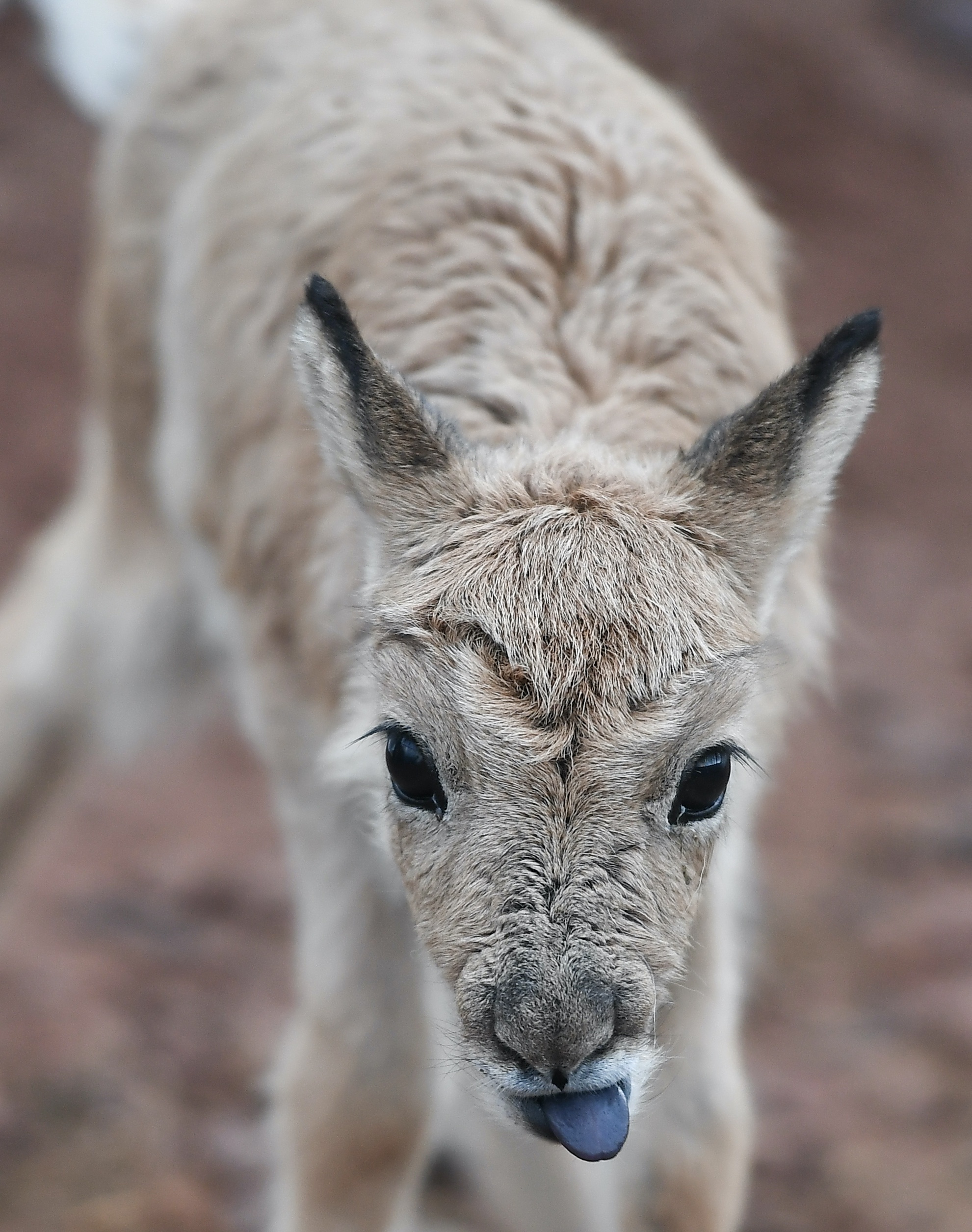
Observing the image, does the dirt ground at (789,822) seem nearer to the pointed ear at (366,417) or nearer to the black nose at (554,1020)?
the pointed ear at (366,417)

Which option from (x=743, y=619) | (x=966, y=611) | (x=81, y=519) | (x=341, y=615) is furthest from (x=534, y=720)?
(x=966, y=611)

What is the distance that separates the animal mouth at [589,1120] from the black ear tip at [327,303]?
1.70 metres

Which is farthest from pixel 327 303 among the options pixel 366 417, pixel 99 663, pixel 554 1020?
pixel 99 663

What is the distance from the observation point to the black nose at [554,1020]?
2996mm

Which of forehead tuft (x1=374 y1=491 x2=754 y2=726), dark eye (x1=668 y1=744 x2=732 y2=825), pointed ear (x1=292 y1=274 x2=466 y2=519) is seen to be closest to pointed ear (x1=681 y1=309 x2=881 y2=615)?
forehead tuft (x1=374 y1=491 x2=754 y2=726)

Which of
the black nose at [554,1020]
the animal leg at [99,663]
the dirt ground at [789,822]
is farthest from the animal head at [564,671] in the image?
the dirt ground at [789,822]

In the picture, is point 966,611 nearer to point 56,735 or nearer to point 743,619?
point 56,735

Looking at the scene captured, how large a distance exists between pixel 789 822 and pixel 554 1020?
6.71 m

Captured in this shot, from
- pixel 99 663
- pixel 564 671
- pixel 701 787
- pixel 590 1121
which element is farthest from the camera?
pixel 99 663

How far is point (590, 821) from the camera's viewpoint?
3127 mm

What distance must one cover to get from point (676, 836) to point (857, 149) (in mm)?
12179

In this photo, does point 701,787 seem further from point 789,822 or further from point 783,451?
point 789,822

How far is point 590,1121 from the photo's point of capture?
10.2 feet

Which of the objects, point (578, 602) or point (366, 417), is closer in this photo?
point (578, 602)
